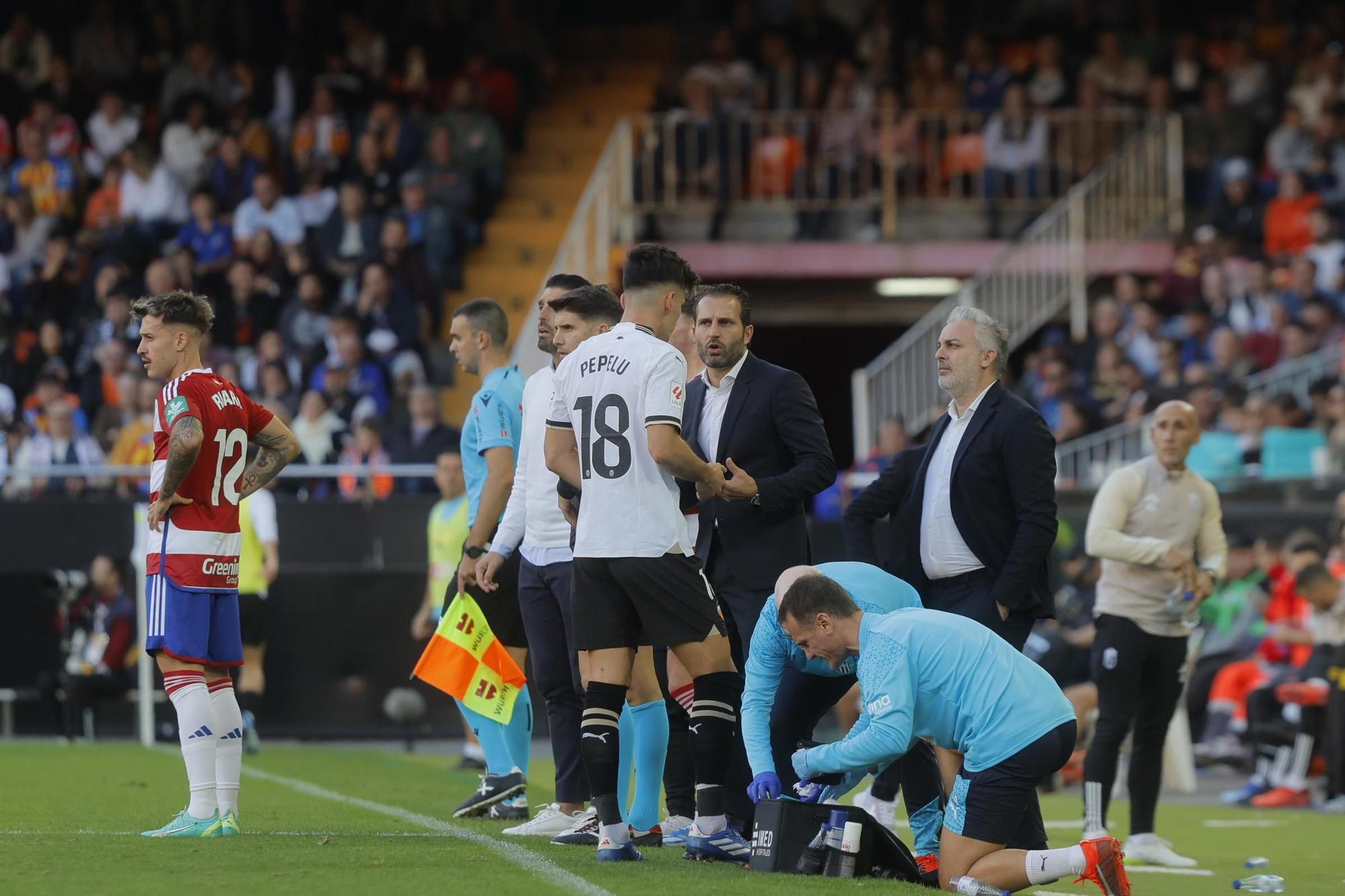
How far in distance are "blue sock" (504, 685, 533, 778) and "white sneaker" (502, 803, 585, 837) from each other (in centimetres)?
104

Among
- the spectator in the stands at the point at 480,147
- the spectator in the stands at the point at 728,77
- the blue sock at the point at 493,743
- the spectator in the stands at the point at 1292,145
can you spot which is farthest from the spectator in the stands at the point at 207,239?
the blue sock at the point at 493,743

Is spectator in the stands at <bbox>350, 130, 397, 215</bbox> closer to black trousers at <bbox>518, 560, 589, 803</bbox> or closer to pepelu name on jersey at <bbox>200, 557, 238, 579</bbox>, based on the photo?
black trousers at <bbox>518, 560, 589, 803</bbox>

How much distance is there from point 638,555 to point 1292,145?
608 inches

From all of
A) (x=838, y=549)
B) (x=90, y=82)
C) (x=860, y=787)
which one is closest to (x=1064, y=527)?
(x=838, y=549)

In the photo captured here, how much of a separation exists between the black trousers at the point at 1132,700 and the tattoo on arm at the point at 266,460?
3792 mm

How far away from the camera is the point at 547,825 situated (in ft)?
25.9

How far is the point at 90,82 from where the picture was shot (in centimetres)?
2316

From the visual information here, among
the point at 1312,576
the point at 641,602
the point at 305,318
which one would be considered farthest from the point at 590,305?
the point at 305,318

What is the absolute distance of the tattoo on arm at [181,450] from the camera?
23.9 ft

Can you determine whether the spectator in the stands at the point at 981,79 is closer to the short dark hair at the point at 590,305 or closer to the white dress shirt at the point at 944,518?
the white dress shirt at the point at 944,518

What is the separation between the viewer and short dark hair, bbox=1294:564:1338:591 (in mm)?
11969

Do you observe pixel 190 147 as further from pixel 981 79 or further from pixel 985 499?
pixel 985 499

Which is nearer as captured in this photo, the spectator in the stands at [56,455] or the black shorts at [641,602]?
the black shorts at [641,602]

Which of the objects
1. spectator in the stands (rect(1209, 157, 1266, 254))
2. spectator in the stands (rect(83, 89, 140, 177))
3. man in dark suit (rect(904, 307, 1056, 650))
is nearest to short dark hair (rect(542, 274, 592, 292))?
man in dark suit (rect(904, 307, 1056, 650))
